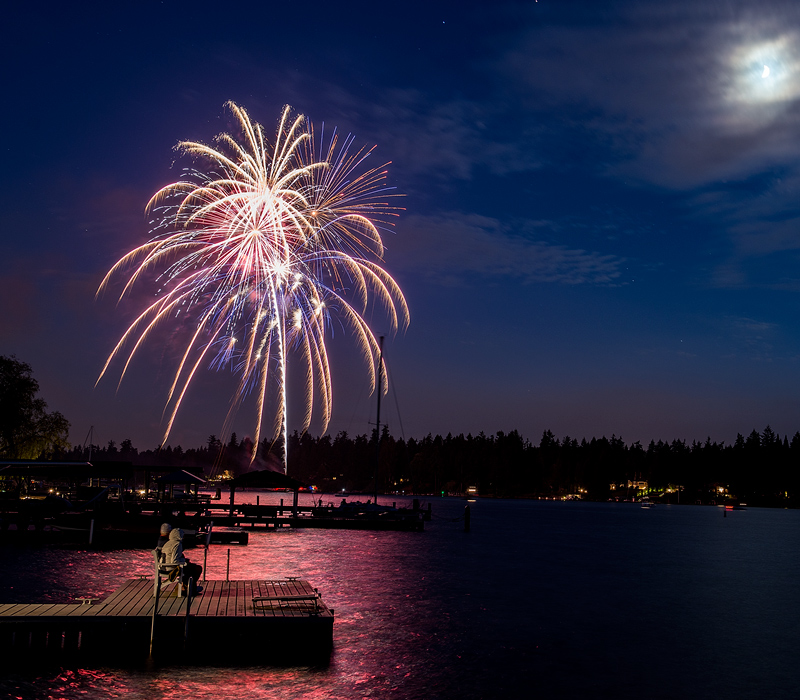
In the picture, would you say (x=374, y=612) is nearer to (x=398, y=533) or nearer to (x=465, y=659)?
(x=465, y=659)

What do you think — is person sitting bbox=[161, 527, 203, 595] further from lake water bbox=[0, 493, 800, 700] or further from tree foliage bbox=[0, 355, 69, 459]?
tree foliage bbox=[0, 355, 69, 459]

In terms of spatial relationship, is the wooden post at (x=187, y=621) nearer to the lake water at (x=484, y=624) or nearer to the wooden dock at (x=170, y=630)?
the wooden dock at (x=170, y=630)

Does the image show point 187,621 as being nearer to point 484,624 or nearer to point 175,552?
point 175,552

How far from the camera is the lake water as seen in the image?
55.6ft

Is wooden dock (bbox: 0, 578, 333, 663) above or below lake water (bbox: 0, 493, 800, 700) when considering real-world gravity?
above

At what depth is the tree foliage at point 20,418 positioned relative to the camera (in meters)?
70.0

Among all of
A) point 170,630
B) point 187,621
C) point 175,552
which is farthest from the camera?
point 175,552

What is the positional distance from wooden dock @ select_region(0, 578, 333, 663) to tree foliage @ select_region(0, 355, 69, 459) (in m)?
59.7

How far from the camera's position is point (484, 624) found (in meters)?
26.4

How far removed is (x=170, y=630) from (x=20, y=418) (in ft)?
206

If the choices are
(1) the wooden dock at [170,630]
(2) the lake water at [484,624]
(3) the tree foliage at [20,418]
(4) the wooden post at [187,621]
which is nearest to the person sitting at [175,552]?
(1) the wooden dock at [170,630]

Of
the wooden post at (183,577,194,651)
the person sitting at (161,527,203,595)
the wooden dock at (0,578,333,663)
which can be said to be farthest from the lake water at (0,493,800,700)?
the person sitting at (161,527,203,595)

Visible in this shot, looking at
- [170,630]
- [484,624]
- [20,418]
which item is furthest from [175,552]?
[20,418]

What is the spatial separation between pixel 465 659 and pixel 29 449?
64.0 metres
